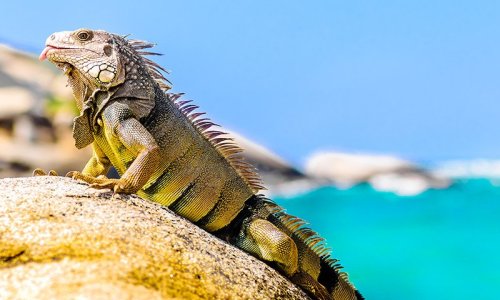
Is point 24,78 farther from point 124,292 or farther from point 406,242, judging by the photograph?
point 124,292

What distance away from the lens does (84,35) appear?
166 inches

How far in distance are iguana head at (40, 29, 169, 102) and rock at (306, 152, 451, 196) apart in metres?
17.9

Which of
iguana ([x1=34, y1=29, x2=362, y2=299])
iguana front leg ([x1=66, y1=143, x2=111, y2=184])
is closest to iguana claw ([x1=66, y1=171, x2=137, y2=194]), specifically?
iguana ([x1=34, y1=29, x2=362, y2=299])

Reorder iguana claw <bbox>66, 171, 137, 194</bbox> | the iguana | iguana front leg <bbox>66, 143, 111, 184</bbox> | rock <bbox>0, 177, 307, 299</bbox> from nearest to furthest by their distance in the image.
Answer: rock <bbox>0, 177, 307, 299</bbox> → iguana claw <bbox>66, 171, 137, 194</bbox> → the iguana → iguana front leg <bbox>66, 143, 111, 184</bbox>

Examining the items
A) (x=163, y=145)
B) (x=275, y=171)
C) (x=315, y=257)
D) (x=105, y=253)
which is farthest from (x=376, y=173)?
(x=105, y=253)

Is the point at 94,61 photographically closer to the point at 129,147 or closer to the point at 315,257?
the point at 129,147

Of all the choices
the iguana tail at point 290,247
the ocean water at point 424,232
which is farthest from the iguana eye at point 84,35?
the ocean water at point 424,232

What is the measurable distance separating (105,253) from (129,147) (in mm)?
1120

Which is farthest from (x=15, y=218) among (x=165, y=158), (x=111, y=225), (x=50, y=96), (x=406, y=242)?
(x=406, y=242)

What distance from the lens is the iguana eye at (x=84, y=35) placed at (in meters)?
4.20

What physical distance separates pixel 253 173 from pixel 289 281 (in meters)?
0.88

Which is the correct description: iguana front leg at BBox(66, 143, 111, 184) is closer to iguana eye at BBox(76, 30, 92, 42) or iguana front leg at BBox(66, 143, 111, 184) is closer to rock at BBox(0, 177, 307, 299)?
rock at BBox(0, 177, 307, 299)

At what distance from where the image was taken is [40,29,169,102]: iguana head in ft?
13.6

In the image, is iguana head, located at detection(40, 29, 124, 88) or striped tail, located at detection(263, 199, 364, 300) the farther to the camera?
striped tail, located at detection(263, 199, 364, 300)
